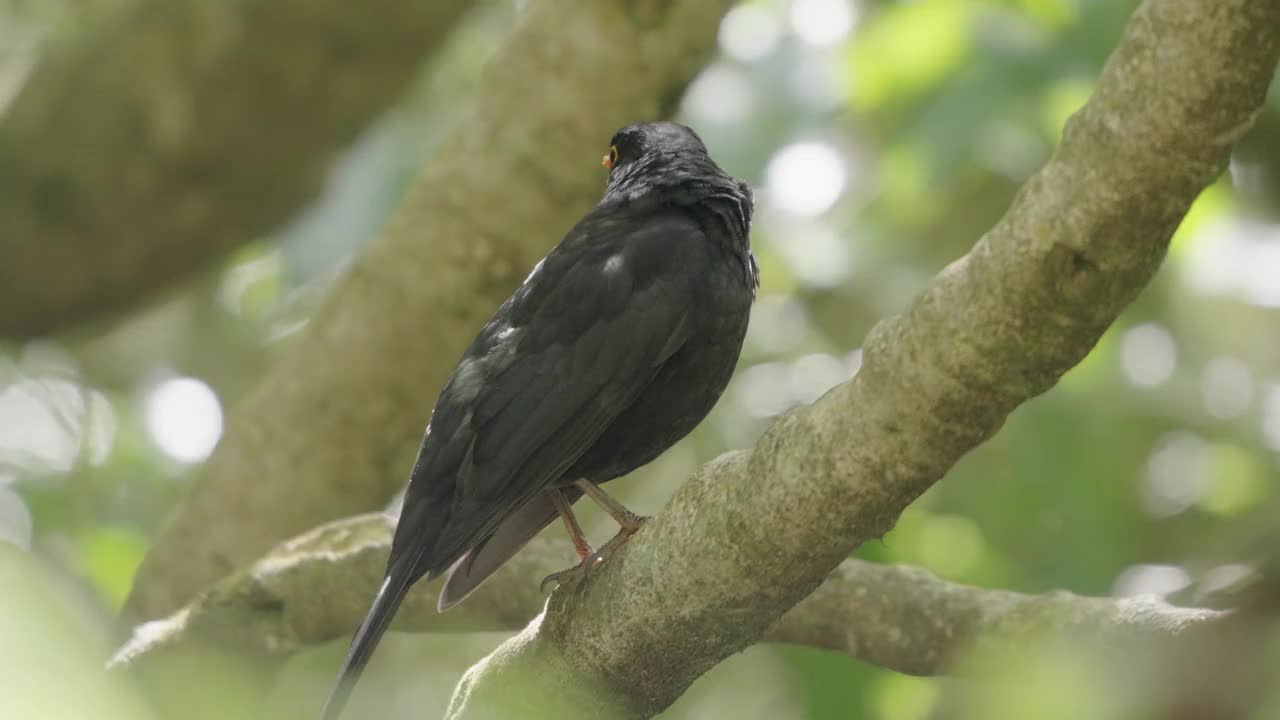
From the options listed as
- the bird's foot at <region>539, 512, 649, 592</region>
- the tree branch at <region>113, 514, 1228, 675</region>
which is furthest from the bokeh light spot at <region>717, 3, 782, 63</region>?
Answer: the bird's foot at <region>539, 512, 649, 592</region>

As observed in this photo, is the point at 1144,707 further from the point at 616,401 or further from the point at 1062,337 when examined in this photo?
the point at 616,401

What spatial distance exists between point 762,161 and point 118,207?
8.29 feet

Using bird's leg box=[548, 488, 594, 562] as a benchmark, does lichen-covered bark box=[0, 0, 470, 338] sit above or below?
above

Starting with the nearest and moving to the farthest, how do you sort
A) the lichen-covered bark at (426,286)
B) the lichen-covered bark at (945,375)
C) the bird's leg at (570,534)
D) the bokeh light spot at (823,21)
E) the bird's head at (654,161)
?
the lichen-covered bark at (945,375), the bird's leg at (570,534), the bird's head at (654,161), the lichen-covered bark at (426,286), the bokeh light spot at (823,21)

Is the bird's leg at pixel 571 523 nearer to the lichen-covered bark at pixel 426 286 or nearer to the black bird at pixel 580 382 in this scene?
the black bird at pixel 580 382

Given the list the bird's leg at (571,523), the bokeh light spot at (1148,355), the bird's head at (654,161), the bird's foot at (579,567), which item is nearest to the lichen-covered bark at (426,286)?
the bird's head at (654,161)

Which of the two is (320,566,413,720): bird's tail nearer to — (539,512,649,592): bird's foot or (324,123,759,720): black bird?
(324,123,759,720): black bird

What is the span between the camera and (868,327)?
19.7ft

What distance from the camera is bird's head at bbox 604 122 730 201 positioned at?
12.4ft

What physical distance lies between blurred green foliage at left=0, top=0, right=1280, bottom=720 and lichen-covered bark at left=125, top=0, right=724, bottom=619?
226 millimetres

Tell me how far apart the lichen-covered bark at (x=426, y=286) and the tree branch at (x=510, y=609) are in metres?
0.86

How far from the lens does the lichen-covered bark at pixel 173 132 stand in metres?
5.70

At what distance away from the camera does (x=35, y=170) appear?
5.76 meters

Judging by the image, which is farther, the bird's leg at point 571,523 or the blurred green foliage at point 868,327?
the blurred green foliage at point 868,327
